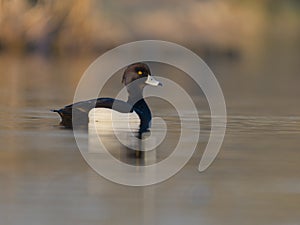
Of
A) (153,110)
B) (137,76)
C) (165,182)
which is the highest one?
(137,76)

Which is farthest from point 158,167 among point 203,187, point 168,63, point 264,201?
point 168,63

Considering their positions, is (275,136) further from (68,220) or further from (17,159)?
(68,220)

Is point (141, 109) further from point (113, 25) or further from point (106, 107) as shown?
point (113, 25)

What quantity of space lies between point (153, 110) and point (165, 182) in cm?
505

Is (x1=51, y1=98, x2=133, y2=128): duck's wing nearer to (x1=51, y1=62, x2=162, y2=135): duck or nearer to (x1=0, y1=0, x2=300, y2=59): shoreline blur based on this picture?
(x1=51, y1=62, x2=162, y2=135): duck

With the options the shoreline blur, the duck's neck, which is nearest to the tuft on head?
the duck's neck

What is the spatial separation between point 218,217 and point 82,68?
14692 mm

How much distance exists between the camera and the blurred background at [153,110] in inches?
→ 251

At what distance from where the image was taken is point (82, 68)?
20.7m

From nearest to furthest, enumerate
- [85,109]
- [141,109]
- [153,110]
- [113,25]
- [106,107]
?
[106,107] → [85,109] → [141,109] → [153,110] → [113,25]

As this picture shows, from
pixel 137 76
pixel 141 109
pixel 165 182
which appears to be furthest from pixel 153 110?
pixel 165 182

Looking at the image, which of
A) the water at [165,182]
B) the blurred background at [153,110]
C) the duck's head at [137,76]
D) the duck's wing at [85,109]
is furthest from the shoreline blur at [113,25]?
the duck's wing at [85,109]

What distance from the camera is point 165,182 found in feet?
24.0

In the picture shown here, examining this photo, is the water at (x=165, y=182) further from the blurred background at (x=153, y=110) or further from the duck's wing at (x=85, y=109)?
the duck's wing at (x=85, y=109)
